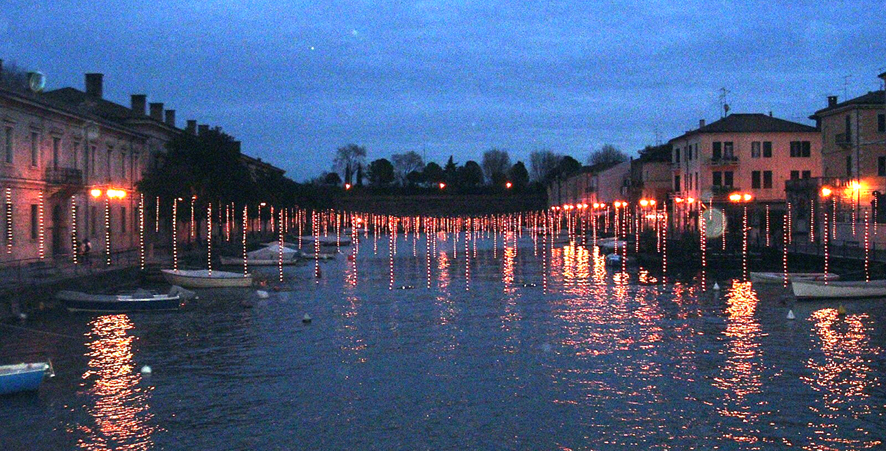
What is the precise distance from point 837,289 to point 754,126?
4134cm

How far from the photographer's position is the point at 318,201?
12019 centimetres

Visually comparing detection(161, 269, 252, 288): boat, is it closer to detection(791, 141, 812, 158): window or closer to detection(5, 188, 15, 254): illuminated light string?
detection(5, 188, 15, 254): illuminated light string

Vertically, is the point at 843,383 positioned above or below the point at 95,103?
below

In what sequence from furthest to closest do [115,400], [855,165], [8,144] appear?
1. [855,165]
2. [8,144]
3. [115,400]

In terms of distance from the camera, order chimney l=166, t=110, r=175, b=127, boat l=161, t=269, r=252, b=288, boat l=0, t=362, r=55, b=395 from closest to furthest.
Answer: boat l=0, t=362, r=55, b=395
boat l=161, t=269, r=252, b=288
chimney l=166, t=110, r=175, b=127

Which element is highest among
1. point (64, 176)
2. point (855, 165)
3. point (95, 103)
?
point (95, 103)

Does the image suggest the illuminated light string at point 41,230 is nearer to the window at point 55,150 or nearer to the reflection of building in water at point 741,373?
the window at point 55,150

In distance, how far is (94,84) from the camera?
209 feet

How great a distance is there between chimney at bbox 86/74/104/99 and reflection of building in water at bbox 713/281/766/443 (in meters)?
44.9

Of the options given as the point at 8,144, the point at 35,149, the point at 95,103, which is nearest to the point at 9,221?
the point at 8,144

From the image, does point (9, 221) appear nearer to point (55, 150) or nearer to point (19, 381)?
point (55, 150)

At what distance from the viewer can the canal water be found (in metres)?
16.5

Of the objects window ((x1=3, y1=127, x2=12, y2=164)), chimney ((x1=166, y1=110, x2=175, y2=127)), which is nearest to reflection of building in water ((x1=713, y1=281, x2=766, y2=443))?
window ((x1=3, y1=127, x2=12, y2=164))

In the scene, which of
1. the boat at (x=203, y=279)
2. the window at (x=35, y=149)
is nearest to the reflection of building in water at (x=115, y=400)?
the boat at (x=203, y=279)
